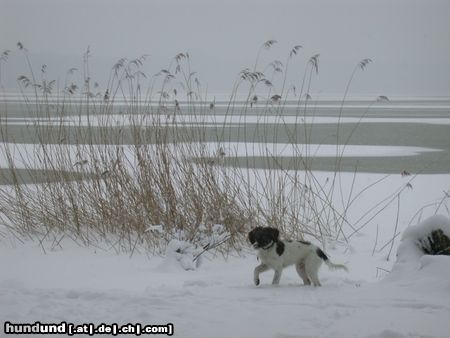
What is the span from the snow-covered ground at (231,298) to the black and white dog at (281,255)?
11 centimetres

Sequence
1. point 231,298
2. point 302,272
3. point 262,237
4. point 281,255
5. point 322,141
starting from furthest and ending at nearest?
point 322,141
point 302,272
point 281,255
point 262,237
point 231,298

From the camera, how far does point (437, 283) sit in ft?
12.2

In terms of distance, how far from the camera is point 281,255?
163 inches

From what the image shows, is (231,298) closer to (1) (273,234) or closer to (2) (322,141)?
(1) (273,234)

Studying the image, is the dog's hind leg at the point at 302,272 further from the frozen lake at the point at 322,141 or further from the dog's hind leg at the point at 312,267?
A: the frozen lake at the point at 322,141

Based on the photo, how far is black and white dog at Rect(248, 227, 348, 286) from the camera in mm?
4059

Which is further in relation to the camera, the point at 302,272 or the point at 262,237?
the point at 302,272

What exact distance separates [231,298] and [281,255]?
1.92 feet

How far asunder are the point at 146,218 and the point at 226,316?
2674mm

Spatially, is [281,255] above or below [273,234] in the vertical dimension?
below

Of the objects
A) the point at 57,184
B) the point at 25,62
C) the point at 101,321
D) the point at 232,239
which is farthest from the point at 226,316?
the point at 25,62

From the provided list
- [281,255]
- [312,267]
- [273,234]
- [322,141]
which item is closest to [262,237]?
[273,234]

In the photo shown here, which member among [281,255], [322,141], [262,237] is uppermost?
[262,237]

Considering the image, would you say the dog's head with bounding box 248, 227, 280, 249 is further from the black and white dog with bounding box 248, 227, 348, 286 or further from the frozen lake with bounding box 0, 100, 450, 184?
the frozen lake with bounding box 0, 100, 450, 184
